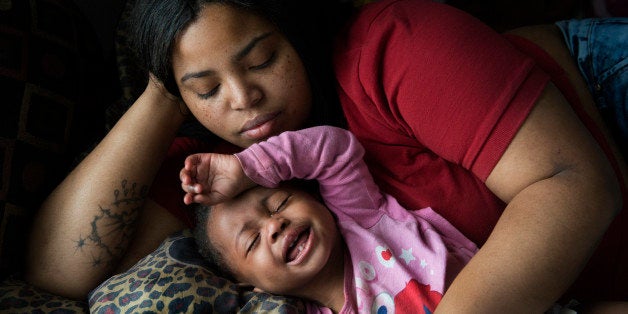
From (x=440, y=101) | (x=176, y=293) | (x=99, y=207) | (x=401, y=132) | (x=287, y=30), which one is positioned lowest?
(x=176, y=293)

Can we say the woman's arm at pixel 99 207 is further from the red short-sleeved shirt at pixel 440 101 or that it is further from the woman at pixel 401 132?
the red short-sleeved shirt at pixel 440 101

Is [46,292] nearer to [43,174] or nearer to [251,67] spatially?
[43,174]

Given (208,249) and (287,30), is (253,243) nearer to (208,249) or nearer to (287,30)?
(208,249)

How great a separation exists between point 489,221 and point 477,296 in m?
0.26

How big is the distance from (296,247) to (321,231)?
0.20 feet

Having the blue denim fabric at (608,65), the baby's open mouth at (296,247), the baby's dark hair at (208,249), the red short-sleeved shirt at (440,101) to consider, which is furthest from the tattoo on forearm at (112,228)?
the blue denim fabric at (608,65)

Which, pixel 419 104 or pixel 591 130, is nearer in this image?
pixel 419 104

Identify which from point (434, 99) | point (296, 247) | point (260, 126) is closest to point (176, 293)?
point (296, 247)

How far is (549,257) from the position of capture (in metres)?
0.90

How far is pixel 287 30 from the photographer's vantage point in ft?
3.65

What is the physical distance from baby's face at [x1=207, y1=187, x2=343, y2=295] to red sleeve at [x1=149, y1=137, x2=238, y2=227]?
179 mm

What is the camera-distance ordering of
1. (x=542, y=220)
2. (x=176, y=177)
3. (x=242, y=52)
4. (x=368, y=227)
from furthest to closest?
1. (x=176, y=177)
2. (x=368, y=227)
3. (x=242, y=52)
4. (x=542, y=220)

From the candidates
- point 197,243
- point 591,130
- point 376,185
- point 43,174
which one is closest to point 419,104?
point 376,185

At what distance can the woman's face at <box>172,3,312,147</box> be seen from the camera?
1.07 m
